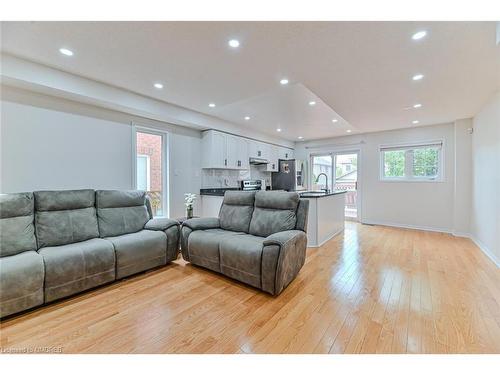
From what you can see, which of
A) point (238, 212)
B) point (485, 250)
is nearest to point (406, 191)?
point (485, 250)

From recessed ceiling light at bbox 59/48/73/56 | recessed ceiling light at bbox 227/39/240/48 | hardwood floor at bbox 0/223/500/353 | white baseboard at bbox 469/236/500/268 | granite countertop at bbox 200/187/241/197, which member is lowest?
hardwood floor at bbox 0/223/500/353

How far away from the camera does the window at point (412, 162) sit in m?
Answer: 5.34

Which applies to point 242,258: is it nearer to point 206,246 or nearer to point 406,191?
point 206,246

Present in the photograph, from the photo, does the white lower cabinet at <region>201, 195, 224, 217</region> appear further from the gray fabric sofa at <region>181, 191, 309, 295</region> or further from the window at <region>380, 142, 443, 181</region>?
the window at <region>380, 142, 443, 181</region>

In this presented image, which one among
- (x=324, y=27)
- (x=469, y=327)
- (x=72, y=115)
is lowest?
(x=469, y=327)

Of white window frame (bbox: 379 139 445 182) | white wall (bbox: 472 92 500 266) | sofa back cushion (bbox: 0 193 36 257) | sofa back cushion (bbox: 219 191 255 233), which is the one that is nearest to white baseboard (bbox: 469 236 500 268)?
white wall (bbox: 472 92 500 266)

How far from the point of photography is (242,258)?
8.11ft

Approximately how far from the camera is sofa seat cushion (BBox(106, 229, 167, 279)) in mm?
2619

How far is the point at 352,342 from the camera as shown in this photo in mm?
1647

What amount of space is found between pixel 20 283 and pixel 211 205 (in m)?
3.20

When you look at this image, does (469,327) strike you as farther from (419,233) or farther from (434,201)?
(434,201)

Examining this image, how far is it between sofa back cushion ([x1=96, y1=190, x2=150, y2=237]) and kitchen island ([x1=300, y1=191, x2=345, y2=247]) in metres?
2.55
